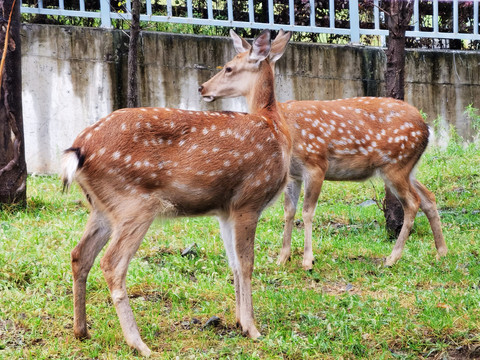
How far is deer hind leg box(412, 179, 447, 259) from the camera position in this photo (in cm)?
630

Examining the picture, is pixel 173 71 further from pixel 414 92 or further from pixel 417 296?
pixel 417 296

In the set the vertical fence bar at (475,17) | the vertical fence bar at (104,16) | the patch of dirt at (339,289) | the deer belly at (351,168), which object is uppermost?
the vertical fence bar at (104,16)

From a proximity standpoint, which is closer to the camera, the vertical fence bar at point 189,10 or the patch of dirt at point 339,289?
the patch of dirt at point 339,289

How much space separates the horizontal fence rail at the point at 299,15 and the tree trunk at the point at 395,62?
2.79 m

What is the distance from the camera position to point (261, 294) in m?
5.10

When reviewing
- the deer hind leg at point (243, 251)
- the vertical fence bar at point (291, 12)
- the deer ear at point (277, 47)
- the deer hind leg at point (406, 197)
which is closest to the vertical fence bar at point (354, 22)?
the vertical fence bar at point (291, 12)

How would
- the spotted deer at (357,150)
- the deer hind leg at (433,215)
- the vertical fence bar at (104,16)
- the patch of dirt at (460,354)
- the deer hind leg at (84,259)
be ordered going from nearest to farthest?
1. the patch of dirt at (460,354)
2. the deer hind leg at (84,259)
3. the deer hind leg at (433,215)
4. the spotted deer at (357,150)
5. the vertical fence bar at (104,16)

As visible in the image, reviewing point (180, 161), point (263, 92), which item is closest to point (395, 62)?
point (263, 92)

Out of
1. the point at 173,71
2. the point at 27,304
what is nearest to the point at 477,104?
the point at 173,71

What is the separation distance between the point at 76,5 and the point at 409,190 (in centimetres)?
617

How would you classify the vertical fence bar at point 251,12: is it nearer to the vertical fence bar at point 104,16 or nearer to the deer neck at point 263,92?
the vertical fence bar at point 104,16

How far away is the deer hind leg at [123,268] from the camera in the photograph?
398 cm

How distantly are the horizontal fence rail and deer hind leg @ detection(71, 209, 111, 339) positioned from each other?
234 inches

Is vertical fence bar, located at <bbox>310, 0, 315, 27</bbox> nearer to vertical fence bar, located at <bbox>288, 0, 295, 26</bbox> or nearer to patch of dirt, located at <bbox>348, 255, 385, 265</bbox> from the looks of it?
vertical fence bar, located at <bbox>288, 0, 295, 26</bbox>
